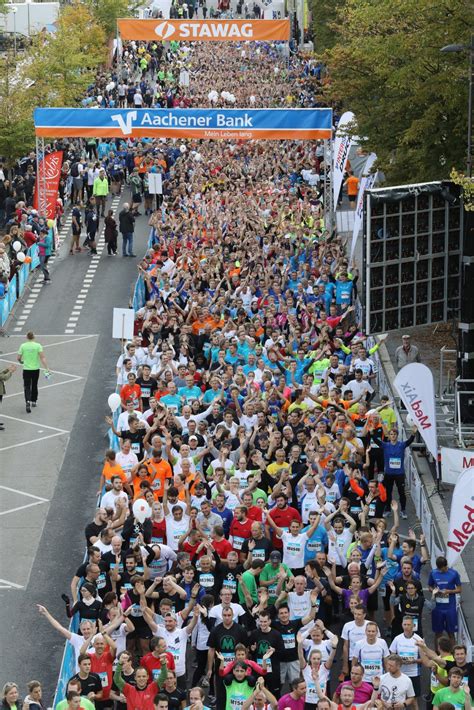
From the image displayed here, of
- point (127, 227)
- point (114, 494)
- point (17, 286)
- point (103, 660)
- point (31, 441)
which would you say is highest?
point (127, 227)

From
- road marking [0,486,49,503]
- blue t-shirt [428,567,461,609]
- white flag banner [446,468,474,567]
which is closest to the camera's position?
blue t-shirt [428,567,461,609]

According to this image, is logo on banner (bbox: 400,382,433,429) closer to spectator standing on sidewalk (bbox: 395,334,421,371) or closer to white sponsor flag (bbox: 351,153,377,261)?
spectator standing on sidewalk (bbox: 395,334,421,371)

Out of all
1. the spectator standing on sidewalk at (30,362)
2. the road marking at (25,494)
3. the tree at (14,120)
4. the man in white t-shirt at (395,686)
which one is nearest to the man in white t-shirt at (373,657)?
the man in white t-shirt at (395,686)

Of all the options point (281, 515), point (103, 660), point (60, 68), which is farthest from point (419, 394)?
point (60, 68)

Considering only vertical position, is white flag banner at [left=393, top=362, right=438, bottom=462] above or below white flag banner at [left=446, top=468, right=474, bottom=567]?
above

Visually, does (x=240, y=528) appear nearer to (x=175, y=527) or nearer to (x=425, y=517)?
(x=175, y=527)

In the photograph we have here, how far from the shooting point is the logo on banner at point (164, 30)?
56.6 metres

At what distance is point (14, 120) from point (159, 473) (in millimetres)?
27071

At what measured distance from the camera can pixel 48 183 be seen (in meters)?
41.5

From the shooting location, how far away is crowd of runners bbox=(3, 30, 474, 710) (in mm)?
16688

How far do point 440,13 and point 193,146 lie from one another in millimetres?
19432

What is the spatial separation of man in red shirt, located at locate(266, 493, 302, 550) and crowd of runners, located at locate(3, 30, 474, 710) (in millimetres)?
28

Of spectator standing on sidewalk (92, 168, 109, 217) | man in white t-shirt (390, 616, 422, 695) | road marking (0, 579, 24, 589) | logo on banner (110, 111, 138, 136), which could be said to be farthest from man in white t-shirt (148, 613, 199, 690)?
spectator standing on sidewalk (92, 168, 109, 217)

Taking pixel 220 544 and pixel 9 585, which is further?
pixel 9 585
